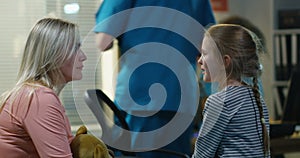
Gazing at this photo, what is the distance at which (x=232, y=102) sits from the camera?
1738mm

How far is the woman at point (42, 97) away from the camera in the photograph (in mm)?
1505

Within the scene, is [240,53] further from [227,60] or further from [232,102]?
[232,102]

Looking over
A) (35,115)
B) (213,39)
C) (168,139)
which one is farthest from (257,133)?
(35,115)

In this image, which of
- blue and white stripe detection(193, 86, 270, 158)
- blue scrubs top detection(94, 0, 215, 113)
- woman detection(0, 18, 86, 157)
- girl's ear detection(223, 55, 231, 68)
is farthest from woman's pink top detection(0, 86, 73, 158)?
blue scrubs top detection(94, 0, 215, 113)

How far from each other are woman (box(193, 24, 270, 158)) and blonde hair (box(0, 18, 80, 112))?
0.47 metres

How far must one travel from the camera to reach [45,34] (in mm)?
1610

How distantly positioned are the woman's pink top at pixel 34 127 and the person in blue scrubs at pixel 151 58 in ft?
2.22

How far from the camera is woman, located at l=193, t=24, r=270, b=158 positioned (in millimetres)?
1731

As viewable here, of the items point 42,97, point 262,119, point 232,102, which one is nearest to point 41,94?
point 42,97

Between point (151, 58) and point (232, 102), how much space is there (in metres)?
0.56

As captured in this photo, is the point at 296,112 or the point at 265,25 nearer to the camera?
the point at 296,112

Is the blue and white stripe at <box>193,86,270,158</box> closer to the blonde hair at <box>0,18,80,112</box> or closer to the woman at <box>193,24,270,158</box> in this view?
the woman at <box>193,24,270,158</box>

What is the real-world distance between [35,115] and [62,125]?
83mm

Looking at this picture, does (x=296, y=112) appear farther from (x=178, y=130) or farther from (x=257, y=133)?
(x=257, y=133)
